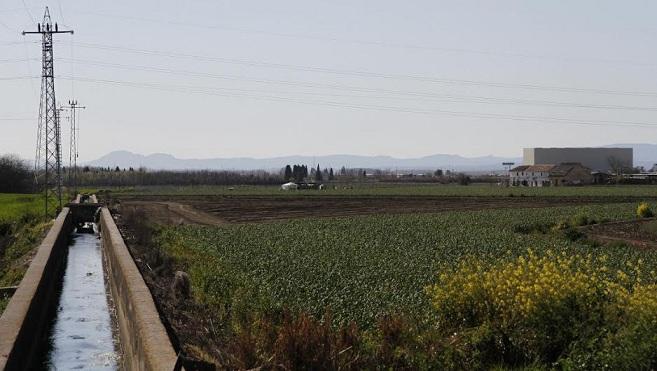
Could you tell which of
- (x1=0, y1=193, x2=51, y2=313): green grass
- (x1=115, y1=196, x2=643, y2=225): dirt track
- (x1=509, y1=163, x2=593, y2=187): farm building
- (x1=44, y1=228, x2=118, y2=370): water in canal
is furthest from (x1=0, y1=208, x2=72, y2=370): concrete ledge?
(x1=509, y1=163, x2=593, y2=187): farm building

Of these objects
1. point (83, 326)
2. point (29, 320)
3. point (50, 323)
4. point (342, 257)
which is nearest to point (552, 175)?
point (342, 257)

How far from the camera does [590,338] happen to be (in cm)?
1063

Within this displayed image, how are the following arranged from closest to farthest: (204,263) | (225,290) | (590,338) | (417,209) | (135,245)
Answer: (590,338) < (225,290) < (204,263) < (135,245) < (417,209)

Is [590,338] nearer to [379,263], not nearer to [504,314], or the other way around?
[504,314]

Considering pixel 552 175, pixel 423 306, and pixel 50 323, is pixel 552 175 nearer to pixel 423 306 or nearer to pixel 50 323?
pixel 423 306

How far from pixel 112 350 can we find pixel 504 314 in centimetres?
721

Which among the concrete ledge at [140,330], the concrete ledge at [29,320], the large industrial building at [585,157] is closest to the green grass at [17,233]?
the concrete ledge at [29,320]

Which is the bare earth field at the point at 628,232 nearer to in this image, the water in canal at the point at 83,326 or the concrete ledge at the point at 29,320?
the water in canal at the point at 83,326

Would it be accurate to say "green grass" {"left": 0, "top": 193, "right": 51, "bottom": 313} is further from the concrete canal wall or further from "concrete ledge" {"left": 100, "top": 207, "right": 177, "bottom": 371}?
"concrete ledge" {"left": 100, "top": 207, "right": 177, "bottom": 371}

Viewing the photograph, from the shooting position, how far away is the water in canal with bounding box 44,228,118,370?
1390 cm

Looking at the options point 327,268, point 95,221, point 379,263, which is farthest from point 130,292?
point 95,221

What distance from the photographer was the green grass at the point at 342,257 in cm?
1591

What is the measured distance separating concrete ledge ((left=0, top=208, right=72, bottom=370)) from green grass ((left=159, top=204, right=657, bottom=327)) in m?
3.31

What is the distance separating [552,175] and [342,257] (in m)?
112
